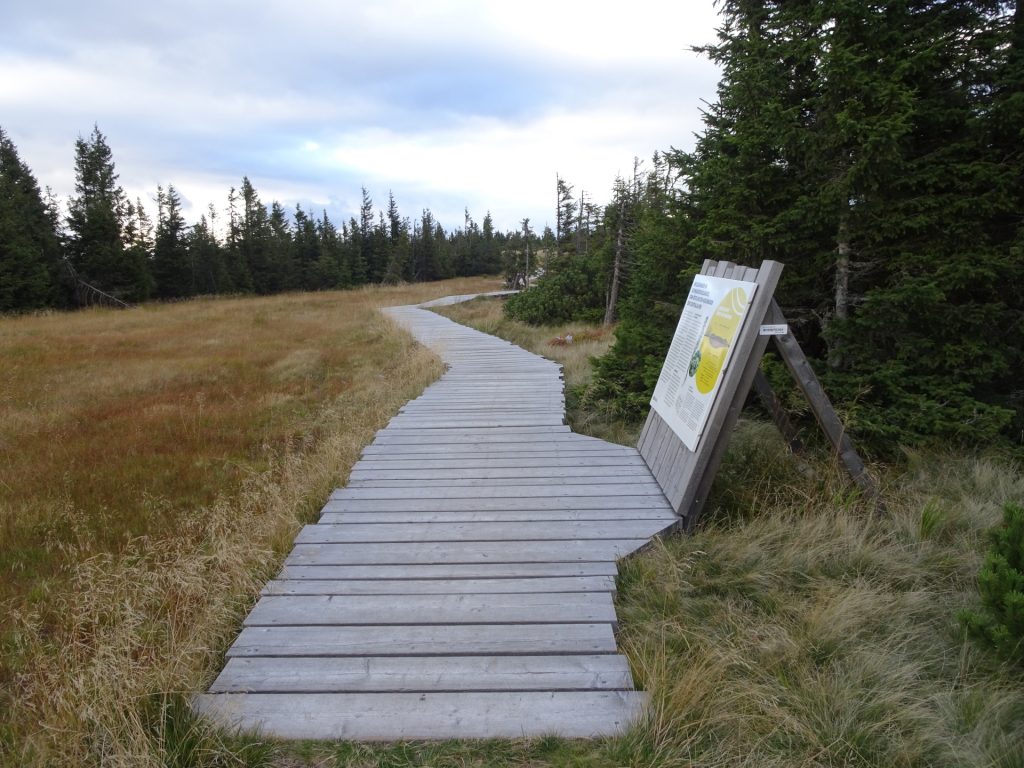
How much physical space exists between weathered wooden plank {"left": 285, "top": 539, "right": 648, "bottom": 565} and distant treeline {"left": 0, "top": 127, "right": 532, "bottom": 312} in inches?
1402

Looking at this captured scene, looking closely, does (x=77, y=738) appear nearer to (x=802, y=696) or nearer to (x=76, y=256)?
(x=802, y=696)

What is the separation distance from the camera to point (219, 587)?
343cm

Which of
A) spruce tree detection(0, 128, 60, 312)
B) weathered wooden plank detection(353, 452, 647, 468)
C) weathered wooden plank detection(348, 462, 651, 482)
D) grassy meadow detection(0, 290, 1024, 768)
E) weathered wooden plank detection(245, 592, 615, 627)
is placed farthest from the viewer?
spruce tree detection(0, 128, 60, 312)

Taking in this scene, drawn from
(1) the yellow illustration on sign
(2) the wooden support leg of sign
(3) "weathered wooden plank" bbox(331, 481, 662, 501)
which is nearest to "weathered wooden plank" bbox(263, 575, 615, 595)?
(3) "weathered wooden plank" bbox(331, 481, 662, 501)

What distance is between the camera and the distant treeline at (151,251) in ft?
110

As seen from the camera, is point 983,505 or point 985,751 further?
point 983,505

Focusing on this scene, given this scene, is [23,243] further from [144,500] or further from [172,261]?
[144,500]

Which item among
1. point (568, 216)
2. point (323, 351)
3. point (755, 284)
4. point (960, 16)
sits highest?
point (568, 216)

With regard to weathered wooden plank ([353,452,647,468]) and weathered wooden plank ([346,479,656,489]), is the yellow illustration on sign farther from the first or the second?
weathered wooden plank ([353,452,647,468])

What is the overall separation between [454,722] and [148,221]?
196 feet

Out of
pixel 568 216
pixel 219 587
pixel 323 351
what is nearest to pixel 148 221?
pixel 568 216

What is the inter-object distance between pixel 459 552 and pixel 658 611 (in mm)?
1253

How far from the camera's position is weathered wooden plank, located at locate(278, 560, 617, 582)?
3.46m

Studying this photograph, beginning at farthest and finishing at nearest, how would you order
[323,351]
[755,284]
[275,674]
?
[323,351], [755,284], [275,674]
